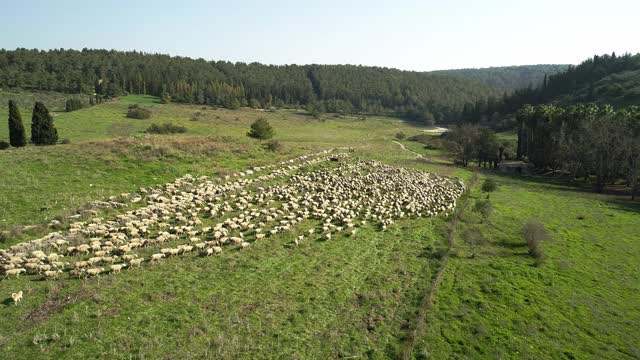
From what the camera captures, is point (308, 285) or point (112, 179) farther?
point (112, 179)

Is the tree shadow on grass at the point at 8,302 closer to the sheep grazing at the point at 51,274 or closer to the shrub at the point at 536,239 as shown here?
the sheep grazing at the point at 51,274

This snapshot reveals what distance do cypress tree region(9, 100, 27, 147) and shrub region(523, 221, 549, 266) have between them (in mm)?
56572

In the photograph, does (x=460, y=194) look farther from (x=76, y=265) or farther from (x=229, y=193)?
(x=76, y=265)

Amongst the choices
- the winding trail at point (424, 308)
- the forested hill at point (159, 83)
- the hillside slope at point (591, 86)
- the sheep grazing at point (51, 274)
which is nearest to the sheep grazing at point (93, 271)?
the sheep grazing at point (51, 274)

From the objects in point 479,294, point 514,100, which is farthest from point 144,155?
point 514,100

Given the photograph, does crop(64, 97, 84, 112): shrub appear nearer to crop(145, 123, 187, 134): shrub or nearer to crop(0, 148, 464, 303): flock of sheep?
crop(145, 123, 187, 134): shrub

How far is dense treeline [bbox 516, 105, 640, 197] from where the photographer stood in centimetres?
5062

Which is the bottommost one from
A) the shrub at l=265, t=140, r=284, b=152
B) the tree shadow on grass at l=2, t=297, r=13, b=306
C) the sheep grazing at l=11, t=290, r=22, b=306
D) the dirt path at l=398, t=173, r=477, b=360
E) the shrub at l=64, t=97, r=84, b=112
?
the dirt path at l=398, t=173, r=477, b=360

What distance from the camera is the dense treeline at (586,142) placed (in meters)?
50.6

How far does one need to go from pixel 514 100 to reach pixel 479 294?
16132cm

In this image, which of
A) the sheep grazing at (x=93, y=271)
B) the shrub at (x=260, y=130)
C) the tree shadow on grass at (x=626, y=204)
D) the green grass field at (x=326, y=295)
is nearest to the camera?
the green grass field at (x=326, y=295)

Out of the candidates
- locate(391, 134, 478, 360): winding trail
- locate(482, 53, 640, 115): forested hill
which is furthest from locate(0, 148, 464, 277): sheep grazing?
locate(482, 53, 640, 115): forested hill

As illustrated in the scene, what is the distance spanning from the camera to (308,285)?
60.0 ft

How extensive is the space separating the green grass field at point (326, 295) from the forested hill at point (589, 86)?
402 feet
